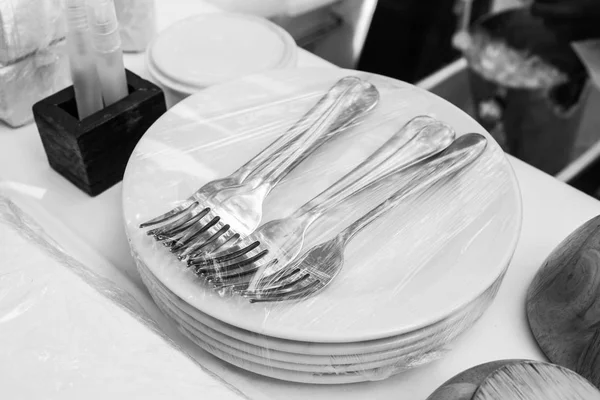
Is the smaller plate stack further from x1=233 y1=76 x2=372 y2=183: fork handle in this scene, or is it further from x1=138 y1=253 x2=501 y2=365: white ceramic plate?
x1=233 y1=76 x2=372 y2=183: fork handle

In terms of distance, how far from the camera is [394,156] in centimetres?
53

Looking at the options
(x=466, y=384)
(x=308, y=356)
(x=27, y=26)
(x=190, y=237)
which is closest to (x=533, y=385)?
(x=466, y=384)

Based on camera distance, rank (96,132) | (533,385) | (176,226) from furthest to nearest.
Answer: (96,132) < (176,226) < (533,385)

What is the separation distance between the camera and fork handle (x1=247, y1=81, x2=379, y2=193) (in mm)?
515

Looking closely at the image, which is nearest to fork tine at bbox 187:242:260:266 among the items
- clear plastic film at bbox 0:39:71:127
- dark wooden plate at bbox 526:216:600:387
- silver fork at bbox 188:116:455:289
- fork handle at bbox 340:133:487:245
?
silver fork at bbox 188:116:455:289

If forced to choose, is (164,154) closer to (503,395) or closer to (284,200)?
(284,200)

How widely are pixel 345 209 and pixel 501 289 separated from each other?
149mm

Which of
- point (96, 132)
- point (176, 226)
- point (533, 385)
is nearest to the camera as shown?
point (533, 385)

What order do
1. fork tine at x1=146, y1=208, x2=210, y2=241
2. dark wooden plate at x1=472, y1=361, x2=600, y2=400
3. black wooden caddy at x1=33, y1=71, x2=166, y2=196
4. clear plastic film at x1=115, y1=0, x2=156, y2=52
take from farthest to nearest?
1. clear plastic film at x1=115, y1=0, x2=156, y2=52
2. black wooden caddy at x1=33, y1=71, x2=166, y2=196
3. fork tine at x1=146, y1=208, x2=210, y2=241
4. dark wooden plate at x1=472, y1=361, x2=600, y2=400

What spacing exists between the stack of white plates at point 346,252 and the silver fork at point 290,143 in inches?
0.5

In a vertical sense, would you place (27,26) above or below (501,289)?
above

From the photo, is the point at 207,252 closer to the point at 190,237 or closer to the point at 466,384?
the point at 190,237

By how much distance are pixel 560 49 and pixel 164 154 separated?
97 centimetres

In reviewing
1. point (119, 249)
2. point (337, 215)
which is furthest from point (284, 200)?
point (119, 249)
